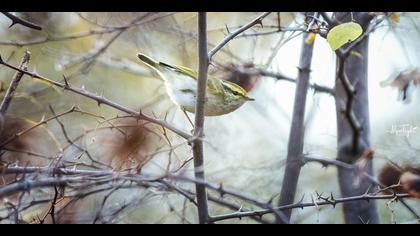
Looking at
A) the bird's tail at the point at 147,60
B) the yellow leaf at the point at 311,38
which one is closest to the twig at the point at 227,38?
the bird's tail at the point at 147,60

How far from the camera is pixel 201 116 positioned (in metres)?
1.53

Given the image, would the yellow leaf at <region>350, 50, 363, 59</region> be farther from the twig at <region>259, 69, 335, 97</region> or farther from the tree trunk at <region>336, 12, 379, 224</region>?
the twig at <region>259, 69, 335, 97</region>

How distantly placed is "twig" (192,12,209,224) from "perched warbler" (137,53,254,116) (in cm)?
22

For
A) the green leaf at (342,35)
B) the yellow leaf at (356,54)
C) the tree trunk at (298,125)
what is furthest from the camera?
the yellow leaf at (356,54)

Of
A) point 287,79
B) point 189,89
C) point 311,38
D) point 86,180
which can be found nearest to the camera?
point 86,180

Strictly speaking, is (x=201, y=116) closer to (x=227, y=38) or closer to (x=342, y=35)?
(x=227, y=38)

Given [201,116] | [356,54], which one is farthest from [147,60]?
[356,54]

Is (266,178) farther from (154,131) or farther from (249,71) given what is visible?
(154,131)

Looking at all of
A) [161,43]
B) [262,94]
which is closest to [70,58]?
[161,43]

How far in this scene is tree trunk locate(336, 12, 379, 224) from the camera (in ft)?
7.10

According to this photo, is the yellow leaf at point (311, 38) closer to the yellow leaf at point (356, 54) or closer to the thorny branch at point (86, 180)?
the yellow leaf at point (356, 54)

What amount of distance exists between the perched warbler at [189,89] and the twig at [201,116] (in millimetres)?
220

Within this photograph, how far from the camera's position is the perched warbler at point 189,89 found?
1.76 meters

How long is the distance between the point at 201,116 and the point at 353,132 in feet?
2.81
